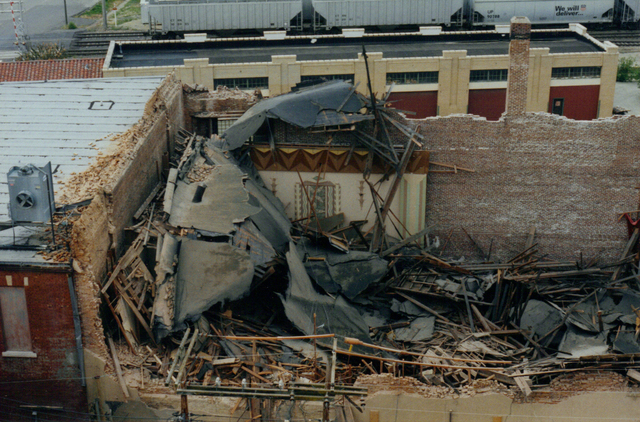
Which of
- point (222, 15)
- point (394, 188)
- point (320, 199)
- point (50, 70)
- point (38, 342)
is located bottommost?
point (38, 342)

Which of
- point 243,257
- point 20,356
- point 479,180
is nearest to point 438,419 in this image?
point 243,257

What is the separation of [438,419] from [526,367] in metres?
2.76

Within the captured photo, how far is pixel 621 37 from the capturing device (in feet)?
197

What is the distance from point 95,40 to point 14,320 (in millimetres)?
44611

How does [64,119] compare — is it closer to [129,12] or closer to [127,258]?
[127,258]

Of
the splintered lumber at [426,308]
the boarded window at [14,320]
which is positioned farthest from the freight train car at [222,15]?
the boarded window at [14,320]

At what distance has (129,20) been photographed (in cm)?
6562

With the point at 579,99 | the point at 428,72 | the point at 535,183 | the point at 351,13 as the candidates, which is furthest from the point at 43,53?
the point at 535,183

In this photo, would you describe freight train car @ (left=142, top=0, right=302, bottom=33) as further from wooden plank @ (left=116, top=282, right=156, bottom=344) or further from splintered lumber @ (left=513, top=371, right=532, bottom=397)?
splintered lumber @ (left=513, top=371, right=532, bottom=397)

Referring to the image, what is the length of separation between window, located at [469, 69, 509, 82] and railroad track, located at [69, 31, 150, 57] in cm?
2594

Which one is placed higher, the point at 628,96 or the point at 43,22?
the point at 43,22

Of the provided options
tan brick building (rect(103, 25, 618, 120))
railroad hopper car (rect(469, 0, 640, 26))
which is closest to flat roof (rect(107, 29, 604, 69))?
tan brick building (rect(103, 25, 618, 120))

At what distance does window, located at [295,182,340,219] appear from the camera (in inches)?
1106

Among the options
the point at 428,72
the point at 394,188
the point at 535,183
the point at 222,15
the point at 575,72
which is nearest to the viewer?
the point at 394,188
